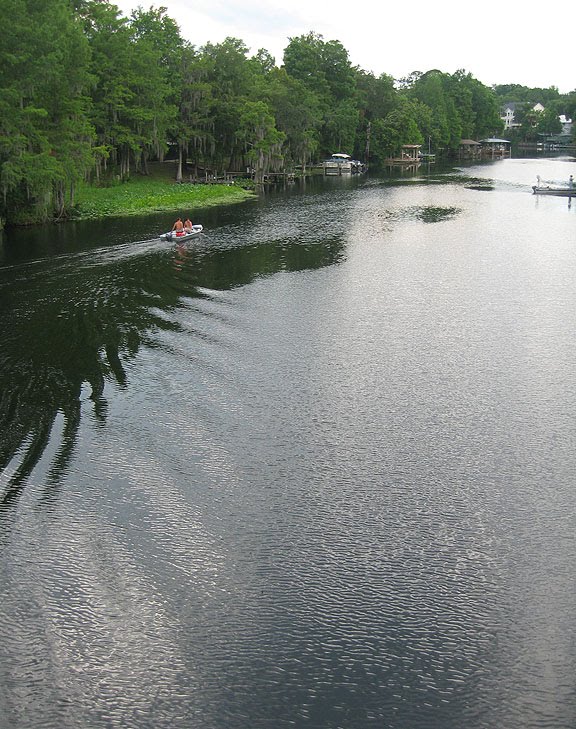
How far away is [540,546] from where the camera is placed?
1323 centimetres

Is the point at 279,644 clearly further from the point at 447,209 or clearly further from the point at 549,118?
the point at 549,118

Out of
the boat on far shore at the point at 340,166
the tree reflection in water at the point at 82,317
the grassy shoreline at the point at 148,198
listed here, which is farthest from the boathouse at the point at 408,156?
the tree reflection in water at the point at 82,317

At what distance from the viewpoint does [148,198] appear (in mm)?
60938

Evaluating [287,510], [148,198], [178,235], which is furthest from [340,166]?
[287,510]

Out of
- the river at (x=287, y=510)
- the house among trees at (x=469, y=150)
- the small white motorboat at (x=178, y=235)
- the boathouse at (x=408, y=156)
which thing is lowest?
the river at (x=287, y=510)

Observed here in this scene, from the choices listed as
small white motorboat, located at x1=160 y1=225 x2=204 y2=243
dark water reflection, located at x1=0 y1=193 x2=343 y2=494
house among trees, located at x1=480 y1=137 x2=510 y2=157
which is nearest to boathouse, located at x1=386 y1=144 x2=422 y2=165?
house among trees, located at x1=480 y1=137 x2=510 y2=157

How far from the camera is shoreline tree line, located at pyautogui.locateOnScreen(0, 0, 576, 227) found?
44.8m

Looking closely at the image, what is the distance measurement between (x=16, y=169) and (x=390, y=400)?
33495 millimetres

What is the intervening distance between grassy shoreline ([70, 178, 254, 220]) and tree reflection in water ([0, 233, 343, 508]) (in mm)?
15088

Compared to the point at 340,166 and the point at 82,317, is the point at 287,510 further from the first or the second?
the point at 340,166

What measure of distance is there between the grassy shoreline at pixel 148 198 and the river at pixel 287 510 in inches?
1065

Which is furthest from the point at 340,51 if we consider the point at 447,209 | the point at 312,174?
the point at 447,209

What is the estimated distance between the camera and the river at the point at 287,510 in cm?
1014

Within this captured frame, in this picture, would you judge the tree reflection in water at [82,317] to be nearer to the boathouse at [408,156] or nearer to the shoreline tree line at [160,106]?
the shoreline tree line at [160,106]
